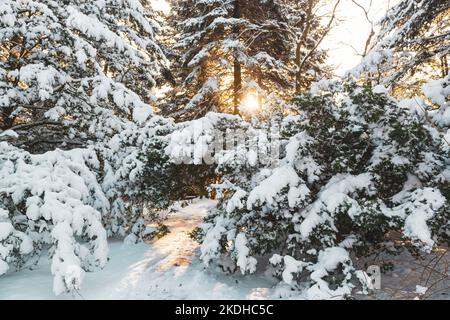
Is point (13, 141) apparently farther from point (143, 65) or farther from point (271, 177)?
point (271, 177)

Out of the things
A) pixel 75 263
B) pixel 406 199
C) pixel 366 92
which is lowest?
pixel 75 263

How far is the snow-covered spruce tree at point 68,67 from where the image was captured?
288 inches

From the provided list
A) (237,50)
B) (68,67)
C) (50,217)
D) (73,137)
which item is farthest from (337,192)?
(237,50)

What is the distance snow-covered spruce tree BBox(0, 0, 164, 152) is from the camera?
732 centimetres

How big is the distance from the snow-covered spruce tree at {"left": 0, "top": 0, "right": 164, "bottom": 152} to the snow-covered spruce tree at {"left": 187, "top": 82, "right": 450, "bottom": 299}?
11.9ft

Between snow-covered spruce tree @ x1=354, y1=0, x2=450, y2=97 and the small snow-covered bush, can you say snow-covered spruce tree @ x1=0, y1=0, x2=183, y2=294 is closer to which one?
the small snow-covered bush

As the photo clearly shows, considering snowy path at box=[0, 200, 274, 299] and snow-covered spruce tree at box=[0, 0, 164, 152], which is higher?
snow-covered spruce tree at box=[0, 0, 164, 152]

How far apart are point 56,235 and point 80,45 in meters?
4.43

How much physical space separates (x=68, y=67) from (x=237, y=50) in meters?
6.23

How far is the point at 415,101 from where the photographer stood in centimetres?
555

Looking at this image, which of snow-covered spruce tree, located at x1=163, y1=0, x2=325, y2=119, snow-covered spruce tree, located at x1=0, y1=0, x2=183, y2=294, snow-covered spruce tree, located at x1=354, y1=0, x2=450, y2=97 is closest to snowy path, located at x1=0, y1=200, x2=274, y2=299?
snow-covered spruce tree, located at x1=0, y1=0, x2=183, y2=294

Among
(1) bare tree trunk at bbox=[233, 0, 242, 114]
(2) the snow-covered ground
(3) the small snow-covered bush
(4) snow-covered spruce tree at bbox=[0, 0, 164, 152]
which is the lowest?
(2) the snow-covered ground
